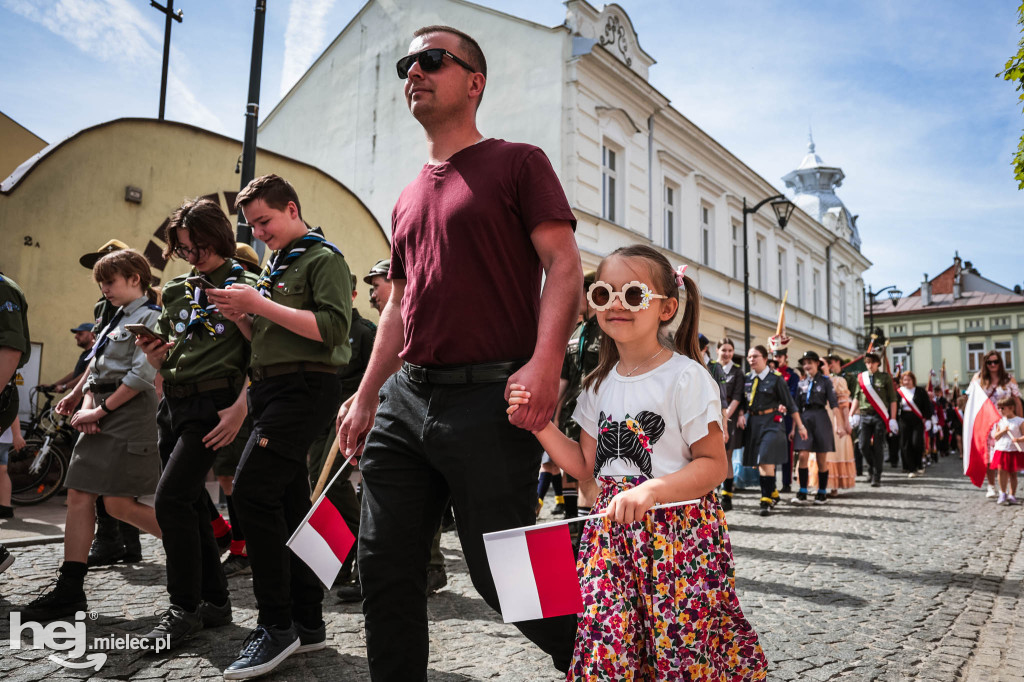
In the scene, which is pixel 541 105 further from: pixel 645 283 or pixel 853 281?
pixel 853 281

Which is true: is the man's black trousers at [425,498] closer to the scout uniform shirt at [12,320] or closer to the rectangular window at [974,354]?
the scout uniform shirt at [12,320]

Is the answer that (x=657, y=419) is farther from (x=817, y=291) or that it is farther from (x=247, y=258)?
(x=817, y=291)

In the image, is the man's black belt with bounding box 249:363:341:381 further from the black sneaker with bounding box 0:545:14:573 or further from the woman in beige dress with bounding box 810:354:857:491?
the woman in beige dress with bounding box 810:354:857:491

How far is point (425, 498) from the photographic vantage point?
7.73 feet

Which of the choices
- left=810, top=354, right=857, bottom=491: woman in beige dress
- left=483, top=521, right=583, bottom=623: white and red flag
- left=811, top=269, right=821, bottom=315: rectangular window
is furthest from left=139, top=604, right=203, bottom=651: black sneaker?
left=811, top=269, right=821, bottom=315: rectangular window

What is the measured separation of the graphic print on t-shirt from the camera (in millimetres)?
2322

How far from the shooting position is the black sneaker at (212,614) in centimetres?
371

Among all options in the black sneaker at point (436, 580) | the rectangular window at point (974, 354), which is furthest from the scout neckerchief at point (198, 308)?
the rectangular window at point (974, 354)

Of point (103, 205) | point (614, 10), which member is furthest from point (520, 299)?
point (614, 10)

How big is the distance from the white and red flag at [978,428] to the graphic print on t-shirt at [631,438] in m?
9.87

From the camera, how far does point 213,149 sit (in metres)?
12.2

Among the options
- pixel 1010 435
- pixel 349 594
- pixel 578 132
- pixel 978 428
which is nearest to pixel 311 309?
pixel 349 594

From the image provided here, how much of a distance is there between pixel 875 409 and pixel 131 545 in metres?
11.0

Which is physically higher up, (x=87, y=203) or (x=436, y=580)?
(x=87, y=203)
